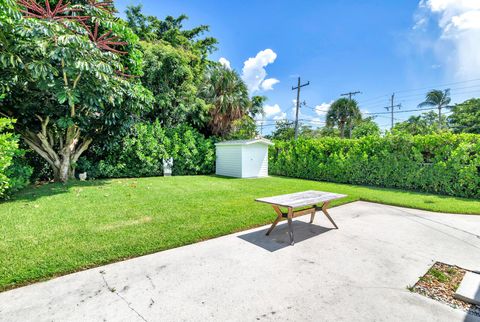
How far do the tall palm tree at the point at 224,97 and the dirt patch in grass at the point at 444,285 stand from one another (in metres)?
12.6

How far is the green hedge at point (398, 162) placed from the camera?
765 cm

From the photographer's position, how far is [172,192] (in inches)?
302

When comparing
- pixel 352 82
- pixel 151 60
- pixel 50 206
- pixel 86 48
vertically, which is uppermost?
pixel 352 82

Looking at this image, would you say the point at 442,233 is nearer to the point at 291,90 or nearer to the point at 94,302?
the point at 94,302

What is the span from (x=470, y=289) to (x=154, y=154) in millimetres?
11757

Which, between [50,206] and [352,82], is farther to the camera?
→ [352,82]

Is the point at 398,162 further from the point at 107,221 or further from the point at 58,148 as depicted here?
the point at 58,148

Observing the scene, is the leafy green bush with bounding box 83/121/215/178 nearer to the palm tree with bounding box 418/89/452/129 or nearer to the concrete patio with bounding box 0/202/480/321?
the concrete patio with bounding box 0/202/480/321

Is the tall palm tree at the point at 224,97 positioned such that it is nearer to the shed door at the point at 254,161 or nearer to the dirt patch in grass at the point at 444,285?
the shed door at the point at 254,161

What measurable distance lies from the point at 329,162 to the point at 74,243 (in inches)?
433

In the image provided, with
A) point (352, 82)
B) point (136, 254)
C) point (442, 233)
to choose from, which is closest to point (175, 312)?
point (136, 254)

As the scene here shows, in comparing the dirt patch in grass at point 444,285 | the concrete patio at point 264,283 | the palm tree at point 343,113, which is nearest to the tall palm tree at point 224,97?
the concrete patio at point 264,283

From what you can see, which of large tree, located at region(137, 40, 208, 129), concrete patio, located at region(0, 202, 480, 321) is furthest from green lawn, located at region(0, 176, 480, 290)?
large tree, located at region(137, 40, 208, 129)

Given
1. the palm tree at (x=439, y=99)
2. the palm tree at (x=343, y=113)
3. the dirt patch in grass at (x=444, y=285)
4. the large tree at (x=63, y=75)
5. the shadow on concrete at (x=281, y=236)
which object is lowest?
the shadow on concrete at (x=281, y=236)
